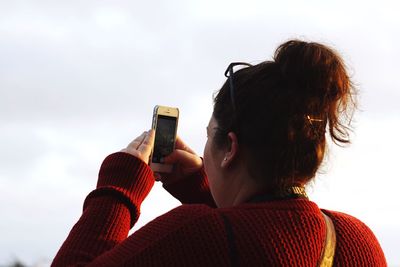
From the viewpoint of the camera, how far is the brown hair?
10.9 feet

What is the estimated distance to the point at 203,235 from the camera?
10.2 feet

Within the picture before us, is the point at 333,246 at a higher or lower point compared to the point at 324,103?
lower

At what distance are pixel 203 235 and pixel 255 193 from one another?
1.23ft

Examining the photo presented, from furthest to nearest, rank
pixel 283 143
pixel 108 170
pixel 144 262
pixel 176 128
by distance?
pixel 176 128
pixel 108 170
pixel 283 143
pixel 144 262

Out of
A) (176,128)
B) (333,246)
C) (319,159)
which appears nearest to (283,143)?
(319,159)

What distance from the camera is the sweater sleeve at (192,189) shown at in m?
4.43

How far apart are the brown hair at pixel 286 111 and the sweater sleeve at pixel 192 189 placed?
958mm

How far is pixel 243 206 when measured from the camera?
10.7ft

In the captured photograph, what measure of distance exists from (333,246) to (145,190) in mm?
824

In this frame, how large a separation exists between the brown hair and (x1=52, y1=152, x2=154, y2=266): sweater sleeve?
Answer: 1.26ft

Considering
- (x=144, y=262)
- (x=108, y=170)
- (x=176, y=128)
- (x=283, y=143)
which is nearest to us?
(x=144, y=262)

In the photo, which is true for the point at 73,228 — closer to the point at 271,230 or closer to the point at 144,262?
the point at 144,262

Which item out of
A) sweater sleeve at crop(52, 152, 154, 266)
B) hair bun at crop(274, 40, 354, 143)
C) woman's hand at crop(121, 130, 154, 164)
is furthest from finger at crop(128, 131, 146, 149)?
hair bun at crop(274, 40, 354, 143)

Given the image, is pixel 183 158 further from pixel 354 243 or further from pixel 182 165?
pixel 354 243
